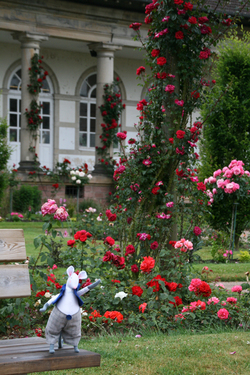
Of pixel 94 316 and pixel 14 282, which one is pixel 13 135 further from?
pixel 14 282

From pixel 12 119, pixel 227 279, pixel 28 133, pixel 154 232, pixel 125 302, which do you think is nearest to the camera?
pixel 125 302

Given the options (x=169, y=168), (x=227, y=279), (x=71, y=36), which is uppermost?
(x=71, y=36)

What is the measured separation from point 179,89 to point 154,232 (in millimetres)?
1521

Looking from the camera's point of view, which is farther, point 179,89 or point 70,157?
point 70,157

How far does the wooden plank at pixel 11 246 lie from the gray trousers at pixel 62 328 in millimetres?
568

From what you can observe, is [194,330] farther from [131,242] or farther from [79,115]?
[79,115]

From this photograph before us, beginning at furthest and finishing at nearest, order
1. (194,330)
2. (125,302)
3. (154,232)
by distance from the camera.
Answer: (154,232) → (125,302) → (194,330)

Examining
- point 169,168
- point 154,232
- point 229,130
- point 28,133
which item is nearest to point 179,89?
point 169,168

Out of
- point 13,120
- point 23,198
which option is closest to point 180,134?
point 23,198

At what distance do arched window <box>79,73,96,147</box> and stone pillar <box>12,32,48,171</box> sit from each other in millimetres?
3903

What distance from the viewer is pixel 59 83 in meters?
17.8

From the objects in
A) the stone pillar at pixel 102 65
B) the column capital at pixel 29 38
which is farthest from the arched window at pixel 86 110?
the column capital at pixel 29 38

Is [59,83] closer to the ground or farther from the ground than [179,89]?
farther from the ground

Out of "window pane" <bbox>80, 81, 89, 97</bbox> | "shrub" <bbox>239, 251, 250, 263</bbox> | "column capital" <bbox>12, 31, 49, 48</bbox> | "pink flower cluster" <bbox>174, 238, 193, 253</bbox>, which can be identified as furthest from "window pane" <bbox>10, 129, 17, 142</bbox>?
"pink flower cluster" <bbox>174, 238, 193, 253</bbox>
